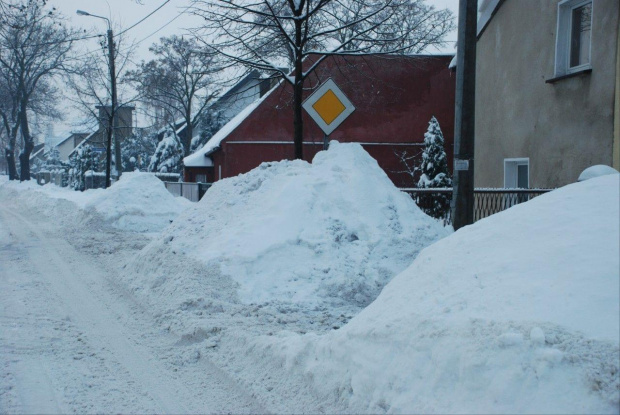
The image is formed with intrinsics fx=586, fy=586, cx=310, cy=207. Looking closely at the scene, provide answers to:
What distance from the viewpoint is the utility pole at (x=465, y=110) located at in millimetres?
7258

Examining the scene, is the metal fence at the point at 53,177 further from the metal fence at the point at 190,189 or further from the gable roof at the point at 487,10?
the gable roof at the point at 487,10

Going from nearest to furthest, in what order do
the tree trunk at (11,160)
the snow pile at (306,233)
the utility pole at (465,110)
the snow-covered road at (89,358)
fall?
the snow-covered road at (89,358)
the snow pile at (306,233)
the utility pole at (465,110)
the tree trunk at (11,160)

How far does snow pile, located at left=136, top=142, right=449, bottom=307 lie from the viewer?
6.91 m

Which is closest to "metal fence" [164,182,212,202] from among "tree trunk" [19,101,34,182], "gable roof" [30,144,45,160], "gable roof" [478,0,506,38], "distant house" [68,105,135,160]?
"distant house" [68,105,135,160]

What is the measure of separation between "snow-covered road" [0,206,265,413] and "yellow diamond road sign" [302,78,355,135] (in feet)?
10.9

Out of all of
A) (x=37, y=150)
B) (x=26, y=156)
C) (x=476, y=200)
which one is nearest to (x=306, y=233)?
(x=476, y=200)

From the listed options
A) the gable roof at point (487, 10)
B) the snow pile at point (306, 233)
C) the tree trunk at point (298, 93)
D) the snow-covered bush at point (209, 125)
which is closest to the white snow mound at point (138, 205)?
the tree trunk at point (298, 93)

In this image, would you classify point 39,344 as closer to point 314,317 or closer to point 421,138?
point 314,317

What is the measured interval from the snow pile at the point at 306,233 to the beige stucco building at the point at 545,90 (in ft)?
13.7

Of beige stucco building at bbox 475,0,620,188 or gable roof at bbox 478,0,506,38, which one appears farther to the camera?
gable roof at bbox 478,0,506,38

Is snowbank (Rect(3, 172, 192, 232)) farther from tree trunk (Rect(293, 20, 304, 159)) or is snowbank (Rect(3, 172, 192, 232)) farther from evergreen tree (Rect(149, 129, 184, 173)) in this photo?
evergreen tree (Rect(149, 129, 184, 173))

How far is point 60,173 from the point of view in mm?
45562

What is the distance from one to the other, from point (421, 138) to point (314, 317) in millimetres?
19446

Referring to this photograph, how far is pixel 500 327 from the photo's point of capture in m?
3.16
